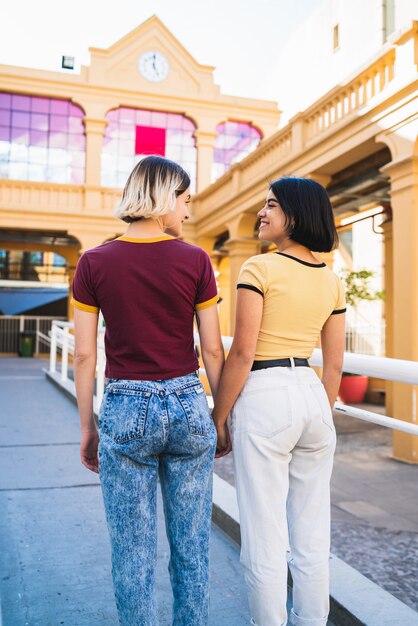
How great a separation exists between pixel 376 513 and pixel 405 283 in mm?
3071

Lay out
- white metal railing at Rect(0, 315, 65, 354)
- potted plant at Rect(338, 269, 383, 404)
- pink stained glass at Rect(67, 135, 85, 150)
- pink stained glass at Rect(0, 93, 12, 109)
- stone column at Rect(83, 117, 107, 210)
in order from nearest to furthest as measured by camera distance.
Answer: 1. potted plant at Rect(338, 269, 383, 404)
2. stone column at Rect(83, 117, 107, 210)
3. pink stained glass at Rect(0, 93, 12, 109)
4. pink stained glass at Rect(67, 135, 85, 150)
5. white metal railing at Rect(0, 315, 65, 354)

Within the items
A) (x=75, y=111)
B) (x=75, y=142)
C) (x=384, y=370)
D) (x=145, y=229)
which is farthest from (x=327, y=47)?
(x=145, y=229)

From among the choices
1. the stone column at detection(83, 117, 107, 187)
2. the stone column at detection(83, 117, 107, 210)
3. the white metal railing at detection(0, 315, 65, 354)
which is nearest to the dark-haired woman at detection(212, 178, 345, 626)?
the stone column at detection(83, 117, 107, 210)

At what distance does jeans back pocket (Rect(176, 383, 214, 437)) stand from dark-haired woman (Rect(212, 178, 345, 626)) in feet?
0.38

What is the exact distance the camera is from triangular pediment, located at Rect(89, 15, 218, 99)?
15914mm

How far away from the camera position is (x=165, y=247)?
5.18 ft

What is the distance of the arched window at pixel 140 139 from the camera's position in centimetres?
1576

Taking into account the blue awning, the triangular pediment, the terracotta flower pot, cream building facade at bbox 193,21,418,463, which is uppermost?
the triangular pediment

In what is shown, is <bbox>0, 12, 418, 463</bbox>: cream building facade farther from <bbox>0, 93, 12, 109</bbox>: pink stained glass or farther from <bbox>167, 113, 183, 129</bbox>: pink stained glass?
<bbox>0, 93, 12, 109</bbox>: pink stained glass

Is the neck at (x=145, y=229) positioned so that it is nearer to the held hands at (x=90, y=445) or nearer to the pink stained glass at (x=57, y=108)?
the held hands at (x=90, y=445)

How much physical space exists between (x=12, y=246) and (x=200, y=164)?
694 cm

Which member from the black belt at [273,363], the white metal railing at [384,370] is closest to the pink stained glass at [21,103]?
the white metal railing at [384,370]

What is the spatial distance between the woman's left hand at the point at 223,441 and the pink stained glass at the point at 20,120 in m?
15.6

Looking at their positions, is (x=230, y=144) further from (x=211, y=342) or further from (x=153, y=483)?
(x=153, y=483)
